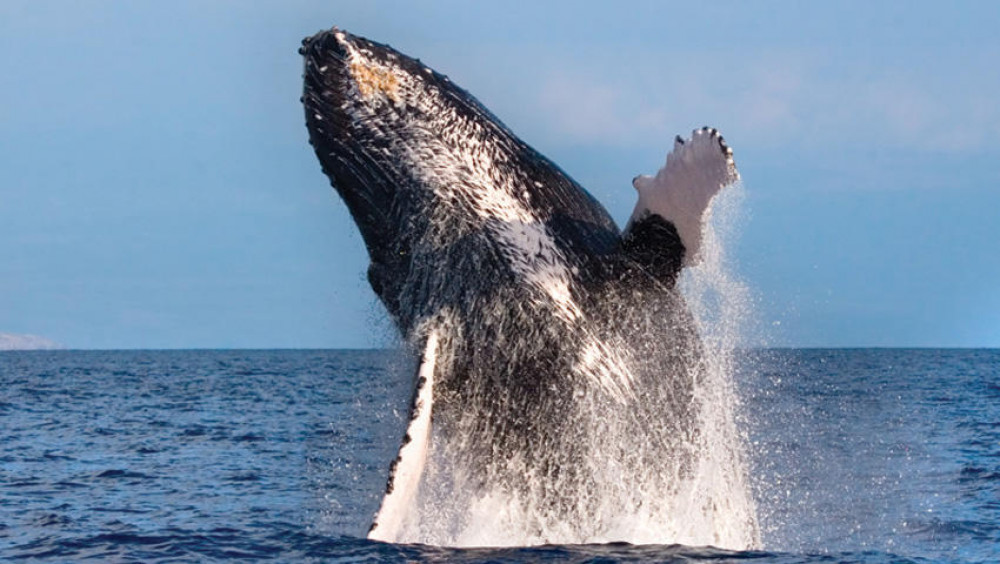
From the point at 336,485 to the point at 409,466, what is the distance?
9322 millimetres

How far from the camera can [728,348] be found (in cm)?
1044

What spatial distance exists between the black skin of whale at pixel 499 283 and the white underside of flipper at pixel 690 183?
0.11 m

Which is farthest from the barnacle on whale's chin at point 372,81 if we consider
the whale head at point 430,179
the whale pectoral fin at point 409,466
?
the whale pectoral fin at point 409,466

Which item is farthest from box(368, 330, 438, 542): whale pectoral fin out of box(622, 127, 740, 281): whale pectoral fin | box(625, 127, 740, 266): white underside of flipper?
box(625, 127, 740, 266): white underside of flipper

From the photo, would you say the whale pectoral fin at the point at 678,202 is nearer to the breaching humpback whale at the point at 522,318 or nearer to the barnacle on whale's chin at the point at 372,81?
the breaching humpback whale at the point at 522,318

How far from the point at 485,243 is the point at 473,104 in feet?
5.27

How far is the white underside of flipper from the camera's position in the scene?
9.32 meters

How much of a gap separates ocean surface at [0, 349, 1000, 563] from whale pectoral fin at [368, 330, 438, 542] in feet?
2.46

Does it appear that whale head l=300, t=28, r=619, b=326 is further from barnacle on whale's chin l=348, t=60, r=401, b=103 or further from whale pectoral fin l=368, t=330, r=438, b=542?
whale pectoral fin l=368, t=330, r=438, b=542

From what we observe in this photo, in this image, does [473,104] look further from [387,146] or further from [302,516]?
[302,516]

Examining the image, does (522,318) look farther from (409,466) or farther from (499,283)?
(409,466)

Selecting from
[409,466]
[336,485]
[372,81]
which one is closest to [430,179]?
[372,81]

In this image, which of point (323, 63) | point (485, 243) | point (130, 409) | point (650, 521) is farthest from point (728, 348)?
point (130, 409)

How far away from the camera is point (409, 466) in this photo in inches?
344
